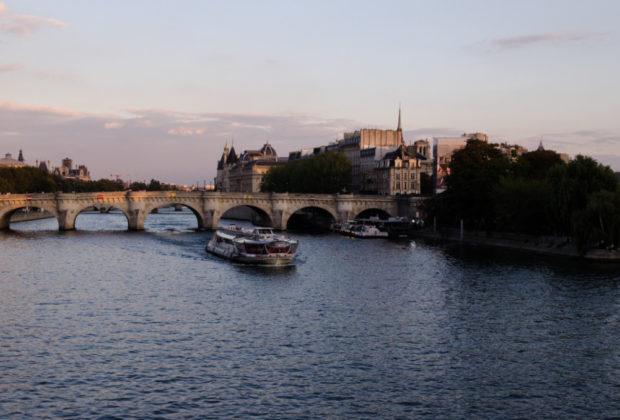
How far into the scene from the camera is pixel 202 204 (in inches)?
4126

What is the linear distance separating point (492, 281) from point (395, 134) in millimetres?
125196

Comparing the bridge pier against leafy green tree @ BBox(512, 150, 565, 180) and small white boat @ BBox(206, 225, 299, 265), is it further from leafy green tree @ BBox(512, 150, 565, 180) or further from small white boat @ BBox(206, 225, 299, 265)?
leafy green tree @ BBox(512, 150, 565, 180)

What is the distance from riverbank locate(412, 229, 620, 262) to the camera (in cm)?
6229

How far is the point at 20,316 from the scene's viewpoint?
3684 centimetres

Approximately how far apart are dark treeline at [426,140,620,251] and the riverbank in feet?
2.82

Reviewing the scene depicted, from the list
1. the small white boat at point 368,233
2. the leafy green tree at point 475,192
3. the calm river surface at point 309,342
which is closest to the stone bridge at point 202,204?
the small white boat at point 368,233

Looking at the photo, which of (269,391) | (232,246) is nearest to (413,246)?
(232,246)

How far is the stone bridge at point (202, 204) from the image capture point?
→ 97.1 metres

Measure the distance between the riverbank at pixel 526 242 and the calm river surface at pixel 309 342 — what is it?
624 centimetres

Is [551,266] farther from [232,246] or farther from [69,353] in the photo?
[69,353]

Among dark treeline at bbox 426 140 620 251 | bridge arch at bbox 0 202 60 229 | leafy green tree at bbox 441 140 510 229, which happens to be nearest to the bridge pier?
bridge arch at bbox 0 202 60 229

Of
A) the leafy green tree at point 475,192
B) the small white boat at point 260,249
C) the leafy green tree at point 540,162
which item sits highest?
the leafy green tree at point 540,162

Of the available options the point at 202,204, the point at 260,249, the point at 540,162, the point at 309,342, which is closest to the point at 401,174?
the point at 540,162

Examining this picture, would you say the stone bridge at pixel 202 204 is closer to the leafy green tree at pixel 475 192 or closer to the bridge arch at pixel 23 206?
the bridge arch at pixel 23 206
